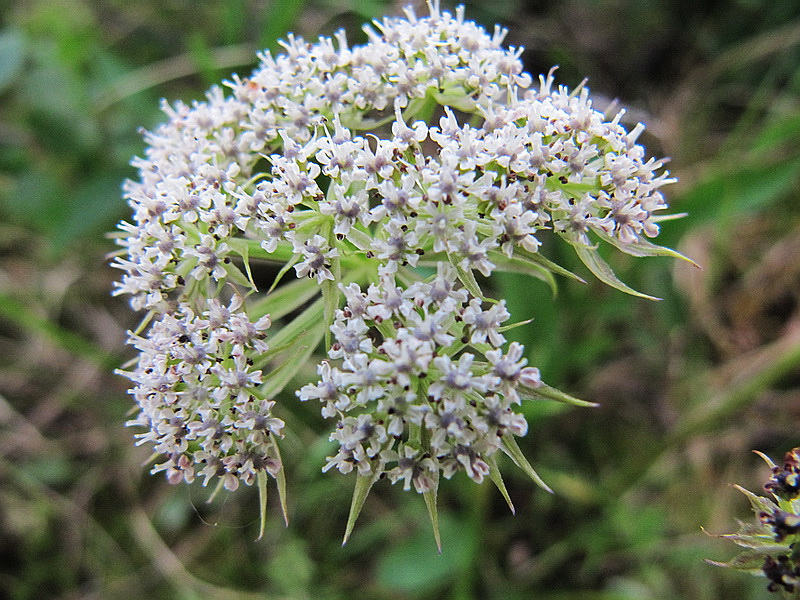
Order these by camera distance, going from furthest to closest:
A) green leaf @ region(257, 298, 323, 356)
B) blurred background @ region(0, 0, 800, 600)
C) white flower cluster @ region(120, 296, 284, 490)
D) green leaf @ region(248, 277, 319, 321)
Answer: blurred background @ region(0, 0, 800, 600)
green leaf @ region(248, 277, 319, 321)
green leaf @ region(257, 298, 323, 356)
white flower cluster @ region(120, 296, 284, 490)

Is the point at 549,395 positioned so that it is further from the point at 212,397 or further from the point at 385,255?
the point at 212,397

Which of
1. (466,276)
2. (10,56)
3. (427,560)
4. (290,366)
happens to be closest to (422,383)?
(466,276)

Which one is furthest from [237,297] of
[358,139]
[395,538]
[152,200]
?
[395,538]

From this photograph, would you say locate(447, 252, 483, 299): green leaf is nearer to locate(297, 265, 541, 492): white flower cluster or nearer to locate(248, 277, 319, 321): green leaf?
locate(297, 265, 541, 492): white flower cluster

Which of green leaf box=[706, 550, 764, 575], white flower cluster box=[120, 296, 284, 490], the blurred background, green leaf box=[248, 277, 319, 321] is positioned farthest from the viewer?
the blurred background

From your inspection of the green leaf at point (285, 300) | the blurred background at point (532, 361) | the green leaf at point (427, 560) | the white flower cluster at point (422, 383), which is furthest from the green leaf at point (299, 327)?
the green leaf at point (427, 560)

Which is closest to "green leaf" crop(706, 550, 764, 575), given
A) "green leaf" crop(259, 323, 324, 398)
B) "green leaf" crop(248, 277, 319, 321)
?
"green leaf" crop(259, 323, 324, 398)

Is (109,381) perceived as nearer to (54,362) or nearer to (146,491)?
(54,362)

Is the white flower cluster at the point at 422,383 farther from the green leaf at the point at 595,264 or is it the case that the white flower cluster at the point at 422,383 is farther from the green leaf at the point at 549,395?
the green leaf at the point at 595,264
